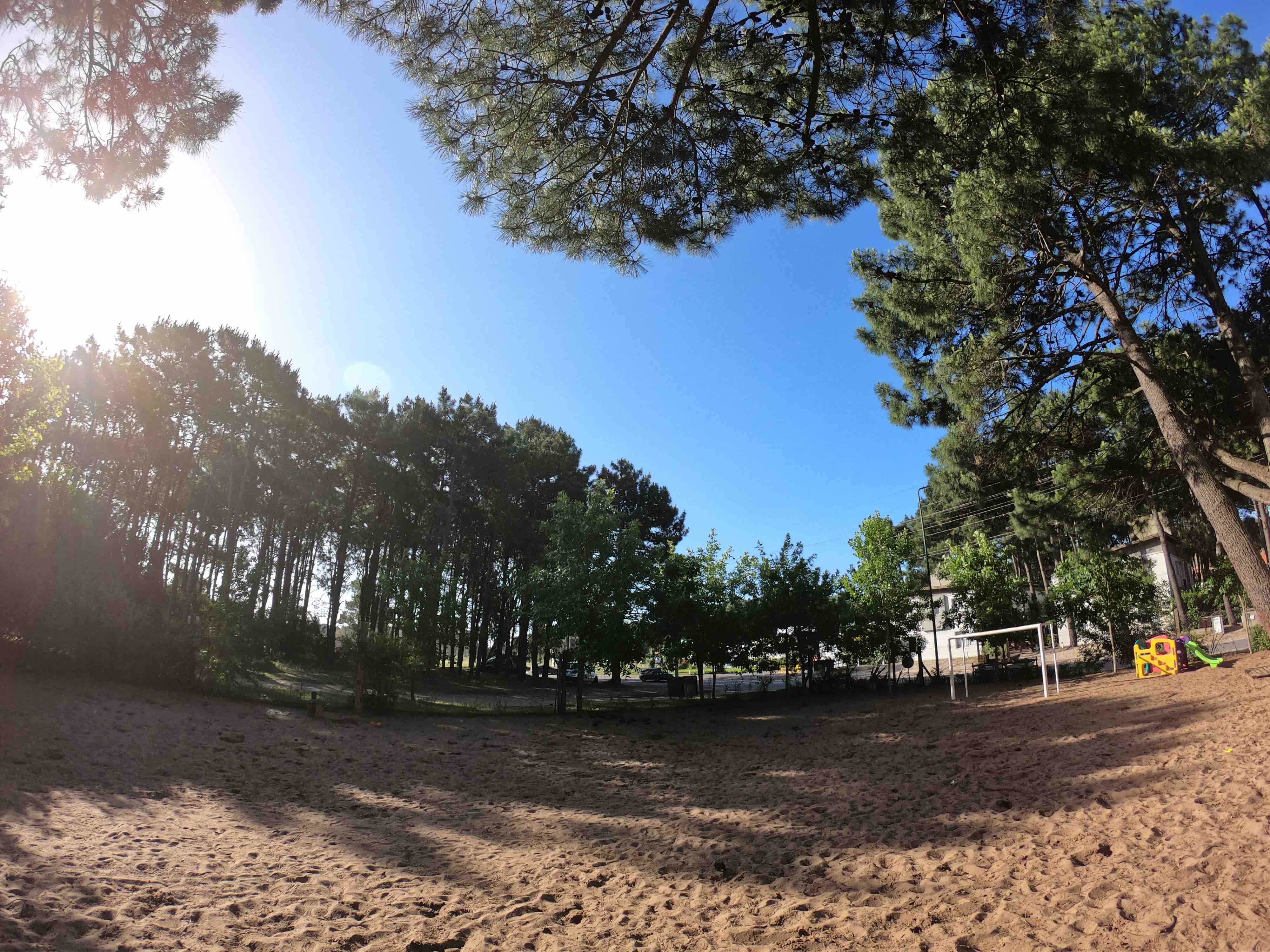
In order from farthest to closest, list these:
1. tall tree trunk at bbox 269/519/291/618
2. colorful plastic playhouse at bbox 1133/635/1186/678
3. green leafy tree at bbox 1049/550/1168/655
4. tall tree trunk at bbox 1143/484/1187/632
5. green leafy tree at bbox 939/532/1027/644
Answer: tall tree trunk at bbox 269/519/291/618 < green leafy tree at bbox 939/532/1027/644 < tall tree trunk at bbox 1143/484/1187/632 < green leafy tree at bbox 1049/550/1168/655 < colorful plastic playhouse at bbox 1133/635/1186/678

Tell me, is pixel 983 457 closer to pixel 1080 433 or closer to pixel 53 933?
pixel 1080 433

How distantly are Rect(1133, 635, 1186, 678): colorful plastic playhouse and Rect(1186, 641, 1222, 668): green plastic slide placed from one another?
0.35 m

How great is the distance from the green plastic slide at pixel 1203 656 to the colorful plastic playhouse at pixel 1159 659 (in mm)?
346

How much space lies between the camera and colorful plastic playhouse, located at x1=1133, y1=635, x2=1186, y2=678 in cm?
1587

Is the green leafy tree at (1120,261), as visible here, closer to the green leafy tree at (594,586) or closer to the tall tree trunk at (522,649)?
the green leafy tree at (594,586)

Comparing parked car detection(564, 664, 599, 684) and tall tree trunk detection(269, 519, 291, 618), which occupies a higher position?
tall tree trunk detection(269, 519, 291, 618)

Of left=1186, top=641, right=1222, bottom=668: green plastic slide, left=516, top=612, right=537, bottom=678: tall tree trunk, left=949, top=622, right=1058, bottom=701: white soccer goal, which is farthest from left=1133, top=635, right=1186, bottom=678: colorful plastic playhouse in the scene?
left=516, top=612, right=537, bottom=678: tall tree trunk

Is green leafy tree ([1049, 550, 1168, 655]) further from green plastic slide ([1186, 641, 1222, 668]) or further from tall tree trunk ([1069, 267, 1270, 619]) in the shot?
tall tree trunk ([1069, 267, 1270, 619])

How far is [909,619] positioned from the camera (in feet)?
80.8

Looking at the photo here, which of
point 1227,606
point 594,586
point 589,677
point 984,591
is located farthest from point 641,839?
point 589,677

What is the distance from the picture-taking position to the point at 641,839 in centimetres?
699

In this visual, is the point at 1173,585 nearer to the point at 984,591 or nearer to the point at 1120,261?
the point at 984,591

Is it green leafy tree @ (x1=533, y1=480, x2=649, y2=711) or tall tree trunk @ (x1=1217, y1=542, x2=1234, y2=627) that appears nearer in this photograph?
green leafy tree @ (x1=533, y1=480, x2=649, y2=711)

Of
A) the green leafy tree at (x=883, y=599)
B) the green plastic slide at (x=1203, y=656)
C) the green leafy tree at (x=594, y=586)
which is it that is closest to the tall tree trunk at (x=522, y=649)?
the green leafy tree at (x=594, y=586)
